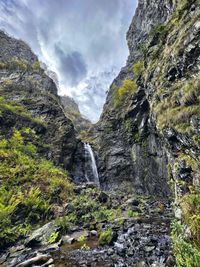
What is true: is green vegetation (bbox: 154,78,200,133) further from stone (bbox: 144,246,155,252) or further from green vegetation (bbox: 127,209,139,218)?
green vegetation (bbox: 127,209,139,218)

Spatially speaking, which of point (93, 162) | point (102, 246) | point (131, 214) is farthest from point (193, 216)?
point (93, 162)

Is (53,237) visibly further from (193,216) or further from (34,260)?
(193,216)

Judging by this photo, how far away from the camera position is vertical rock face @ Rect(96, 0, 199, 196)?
17.0 meters

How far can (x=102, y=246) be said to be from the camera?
13.0 metres

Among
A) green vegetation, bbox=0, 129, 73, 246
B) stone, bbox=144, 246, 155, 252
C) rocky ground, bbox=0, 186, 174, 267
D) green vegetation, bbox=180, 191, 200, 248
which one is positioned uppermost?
green vegetation, bbox=0, 129, 73, 246

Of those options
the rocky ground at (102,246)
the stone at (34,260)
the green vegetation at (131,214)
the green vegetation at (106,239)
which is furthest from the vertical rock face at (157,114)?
the stone at (34,260)

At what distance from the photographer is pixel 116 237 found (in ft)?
46.1

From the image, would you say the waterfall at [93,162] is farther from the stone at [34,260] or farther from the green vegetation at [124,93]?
the stone at [34,260]

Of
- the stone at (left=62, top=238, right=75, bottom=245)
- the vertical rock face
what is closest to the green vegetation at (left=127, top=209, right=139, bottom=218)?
the vertical rock face

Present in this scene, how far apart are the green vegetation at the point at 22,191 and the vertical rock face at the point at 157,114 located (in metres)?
10.9

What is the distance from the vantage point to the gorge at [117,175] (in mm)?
11867

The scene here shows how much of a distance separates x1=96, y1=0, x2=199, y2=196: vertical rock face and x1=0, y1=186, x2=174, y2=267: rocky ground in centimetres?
453

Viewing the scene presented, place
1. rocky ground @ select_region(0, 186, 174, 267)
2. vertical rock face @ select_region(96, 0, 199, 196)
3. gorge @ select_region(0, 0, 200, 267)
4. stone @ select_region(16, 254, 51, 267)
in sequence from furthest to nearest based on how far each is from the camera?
vertical rock face @ select_region(96, 0, 199, 196) < gorge @ select_region(0, 0, 200, 267) < stone @ select_region(16, 254, 51, 267) < rocky ground @ select_region(0, 186, 174, 267)

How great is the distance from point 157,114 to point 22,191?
1418cm
